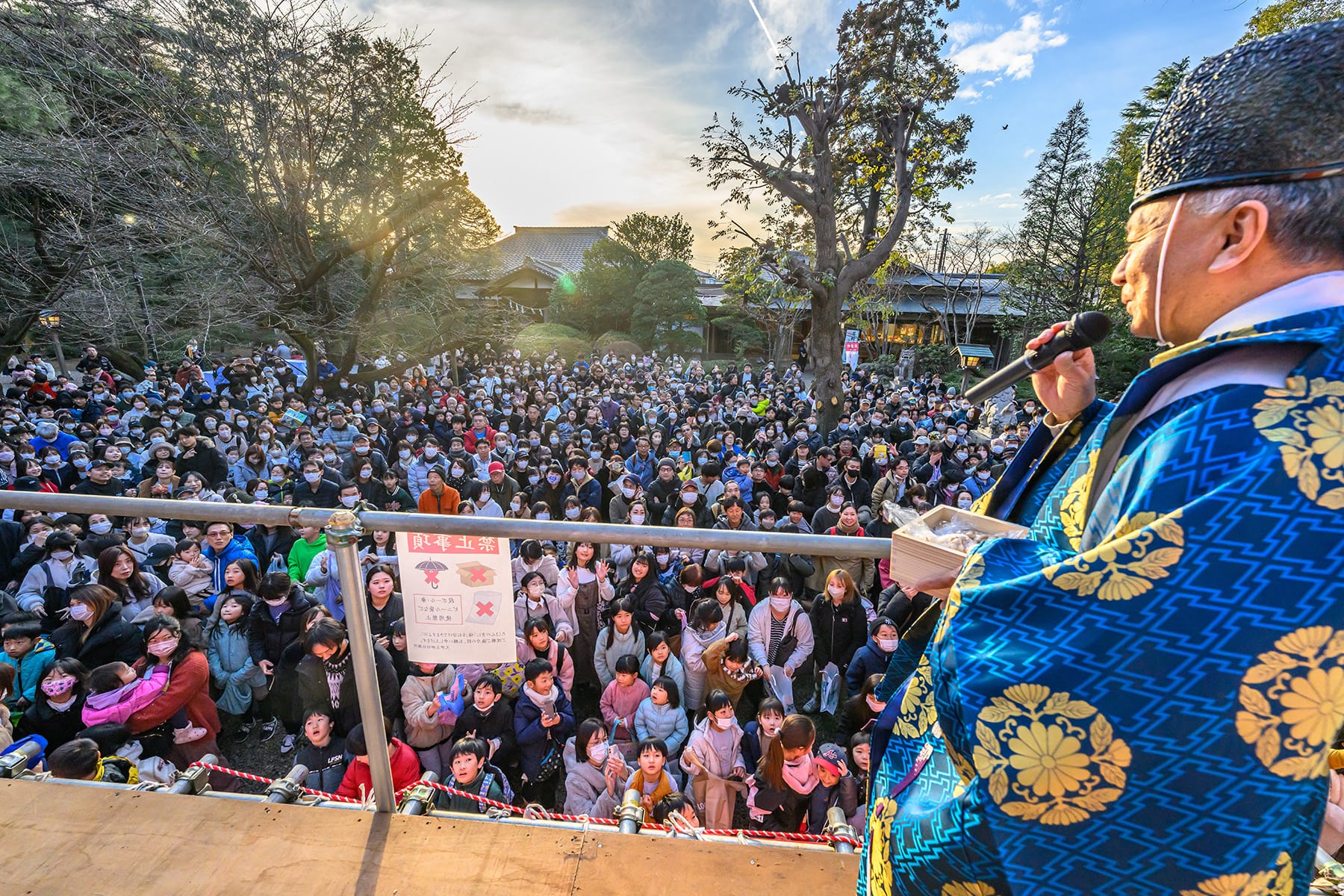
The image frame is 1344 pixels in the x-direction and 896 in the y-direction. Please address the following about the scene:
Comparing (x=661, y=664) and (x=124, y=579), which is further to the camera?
(x=124, y=579)

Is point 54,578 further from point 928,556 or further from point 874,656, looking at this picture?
point 928,556

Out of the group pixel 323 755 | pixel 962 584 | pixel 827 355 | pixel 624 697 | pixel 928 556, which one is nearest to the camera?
pixel 962 584

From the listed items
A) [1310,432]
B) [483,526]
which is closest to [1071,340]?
[1310,432]

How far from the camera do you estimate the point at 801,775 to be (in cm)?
365

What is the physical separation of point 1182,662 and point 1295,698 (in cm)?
11

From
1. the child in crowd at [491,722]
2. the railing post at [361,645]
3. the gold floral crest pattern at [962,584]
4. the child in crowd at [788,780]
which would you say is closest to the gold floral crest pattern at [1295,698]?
the gold floral crest pattern at [962,584]

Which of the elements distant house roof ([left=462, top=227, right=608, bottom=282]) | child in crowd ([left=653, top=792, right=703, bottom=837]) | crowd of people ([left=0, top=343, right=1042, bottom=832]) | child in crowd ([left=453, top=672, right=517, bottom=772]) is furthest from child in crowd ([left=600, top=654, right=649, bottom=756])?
distant house roof ([left=462, top=227, right=608, bottom=282])

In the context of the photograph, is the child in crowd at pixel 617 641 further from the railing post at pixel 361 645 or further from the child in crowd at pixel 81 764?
the railing post at pixel 361 645

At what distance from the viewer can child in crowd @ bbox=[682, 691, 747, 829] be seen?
3.76 meters

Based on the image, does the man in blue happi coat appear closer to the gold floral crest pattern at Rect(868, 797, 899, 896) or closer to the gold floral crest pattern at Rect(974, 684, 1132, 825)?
the gold floral crest pattern at Rect(974, 684, 1132, 825)

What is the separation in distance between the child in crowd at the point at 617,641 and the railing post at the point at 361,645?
3.35 meters

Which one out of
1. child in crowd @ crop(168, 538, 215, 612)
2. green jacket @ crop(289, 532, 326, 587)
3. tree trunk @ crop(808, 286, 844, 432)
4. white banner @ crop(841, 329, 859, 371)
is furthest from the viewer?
white banner @ crop(841, 329, 859, 371)

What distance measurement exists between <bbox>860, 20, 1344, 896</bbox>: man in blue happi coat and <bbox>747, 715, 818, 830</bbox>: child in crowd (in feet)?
9.66

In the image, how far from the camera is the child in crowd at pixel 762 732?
13.1 ft
